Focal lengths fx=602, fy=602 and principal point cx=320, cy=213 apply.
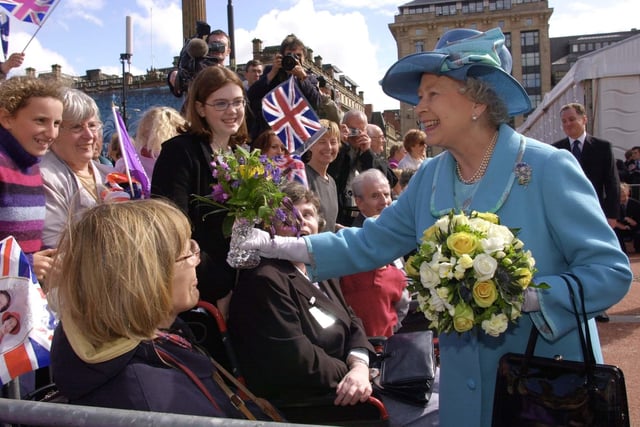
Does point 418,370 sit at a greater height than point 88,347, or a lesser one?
lesser

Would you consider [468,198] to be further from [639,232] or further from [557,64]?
[557,64]

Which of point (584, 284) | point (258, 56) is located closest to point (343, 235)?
point (584, 284)

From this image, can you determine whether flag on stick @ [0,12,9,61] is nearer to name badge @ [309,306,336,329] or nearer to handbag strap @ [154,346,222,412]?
name badge @ [309,306,336,329]

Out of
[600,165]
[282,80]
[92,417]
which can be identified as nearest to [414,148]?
[600,165]

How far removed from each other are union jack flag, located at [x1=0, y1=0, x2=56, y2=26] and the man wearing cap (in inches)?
120

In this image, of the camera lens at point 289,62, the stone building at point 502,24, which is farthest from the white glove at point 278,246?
the stone building at point 502,24

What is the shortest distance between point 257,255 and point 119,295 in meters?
0.92

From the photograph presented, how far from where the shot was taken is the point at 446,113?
7.67 ft

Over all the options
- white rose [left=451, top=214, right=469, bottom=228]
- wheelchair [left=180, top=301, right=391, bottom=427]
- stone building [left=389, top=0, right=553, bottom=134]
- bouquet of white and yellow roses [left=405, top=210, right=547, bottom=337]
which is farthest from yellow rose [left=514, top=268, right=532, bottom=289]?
stone building [left=389, top=0, right=553, bottom=134]

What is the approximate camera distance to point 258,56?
39719 mm

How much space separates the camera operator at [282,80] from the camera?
17.0 feet

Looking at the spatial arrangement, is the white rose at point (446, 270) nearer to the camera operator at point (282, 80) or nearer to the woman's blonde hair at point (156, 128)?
the woman's blonde hair at point (156, 128)

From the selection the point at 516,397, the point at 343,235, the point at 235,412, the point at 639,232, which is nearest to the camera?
the point at 516,397

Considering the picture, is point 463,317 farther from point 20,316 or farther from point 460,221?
point 20,316
